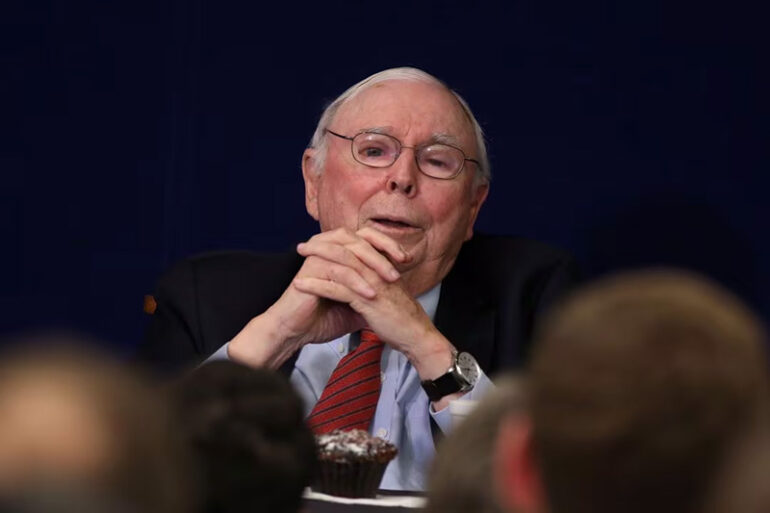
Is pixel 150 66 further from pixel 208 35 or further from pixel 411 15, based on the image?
pixel 411 15

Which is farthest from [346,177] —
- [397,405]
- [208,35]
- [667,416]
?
[667,416]

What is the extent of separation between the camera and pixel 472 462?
2.68ft

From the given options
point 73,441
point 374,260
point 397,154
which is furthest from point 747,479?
point 397,154

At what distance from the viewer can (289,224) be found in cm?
357

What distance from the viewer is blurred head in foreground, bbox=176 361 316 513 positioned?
813 mm

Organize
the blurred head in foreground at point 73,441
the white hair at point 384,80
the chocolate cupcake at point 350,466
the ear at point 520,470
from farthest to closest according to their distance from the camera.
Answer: the white hair at point 384,80, the chocolate cupcake at point 350,466, the ear at point 520,470, the blurred head in foreground at point 73,441

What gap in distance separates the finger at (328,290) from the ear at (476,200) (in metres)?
0.48

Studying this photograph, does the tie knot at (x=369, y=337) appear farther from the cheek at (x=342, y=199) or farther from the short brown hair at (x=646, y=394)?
the short brown hair at (x=646, y=394)

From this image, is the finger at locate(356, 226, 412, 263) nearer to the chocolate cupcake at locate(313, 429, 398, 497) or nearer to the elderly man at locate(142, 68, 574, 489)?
the elderly man at locate(142, 68, 574, 489)

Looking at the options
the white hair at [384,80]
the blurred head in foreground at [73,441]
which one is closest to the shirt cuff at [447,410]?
the white hair at [384,80]

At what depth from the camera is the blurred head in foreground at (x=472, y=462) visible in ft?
2.64

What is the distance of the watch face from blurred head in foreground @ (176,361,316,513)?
1.80 meters

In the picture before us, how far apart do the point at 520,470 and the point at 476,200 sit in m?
2.59

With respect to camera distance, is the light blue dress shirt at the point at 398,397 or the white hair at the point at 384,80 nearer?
the light blue dress shirt at the point at 398,397
